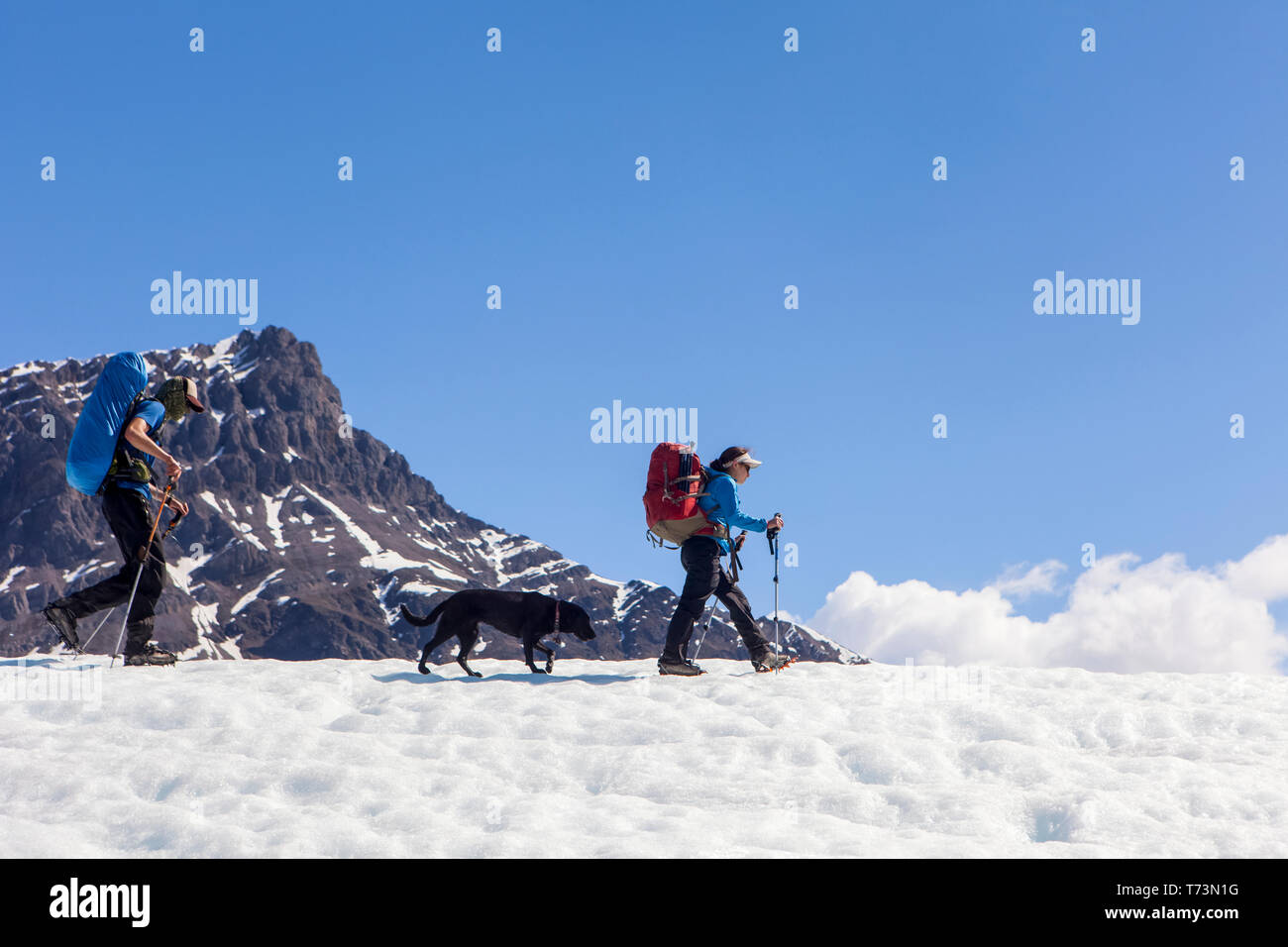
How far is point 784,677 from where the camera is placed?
11.7m

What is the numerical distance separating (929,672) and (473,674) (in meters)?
5.63

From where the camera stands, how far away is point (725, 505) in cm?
1214

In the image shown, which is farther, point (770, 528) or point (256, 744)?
point (770, 528)

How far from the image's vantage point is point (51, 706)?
Result: 9289 millimetres

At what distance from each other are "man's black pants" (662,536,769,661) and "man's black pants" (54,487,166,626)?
19.4 ft

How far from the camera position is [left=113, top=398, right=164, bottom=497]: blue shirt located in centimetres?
1134

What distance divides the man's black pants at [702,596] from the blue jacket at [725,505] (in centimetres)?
27

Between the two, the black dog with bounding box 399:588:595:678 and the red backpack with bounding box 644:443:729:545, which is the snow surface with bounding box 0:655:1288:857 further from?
the red backpack with bounding box 644:443:729:545
